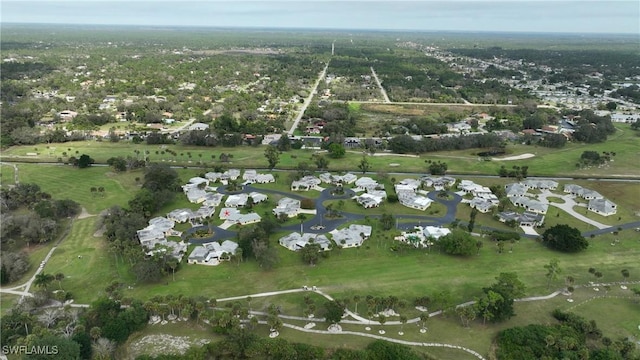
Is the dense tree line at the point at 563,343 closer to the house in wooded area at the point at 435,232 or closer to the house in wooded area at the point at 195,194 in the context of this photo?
the house in wooded area at the point at 435,232

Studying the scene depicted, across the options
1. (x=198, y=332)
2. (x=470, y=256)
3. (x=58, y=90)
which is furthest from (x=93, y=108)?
(x=470, y=256)

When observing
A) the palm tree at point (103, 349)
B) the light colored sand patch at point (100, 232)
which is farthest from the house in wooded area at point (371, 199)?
the palm tree at point (103, 349)

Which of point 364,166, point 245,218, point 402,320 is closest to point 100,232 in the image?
point 245,218

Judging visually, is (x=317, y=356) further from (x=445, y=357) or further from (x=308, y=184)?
(x=308, y=184)

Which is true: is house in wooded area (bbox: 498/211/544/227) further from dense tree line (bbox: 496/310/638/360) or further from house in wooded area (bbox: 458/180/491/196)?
dense tree line (bbox: 496/310/638/360)

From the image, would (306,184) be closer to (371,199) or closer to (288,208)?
(288,208)

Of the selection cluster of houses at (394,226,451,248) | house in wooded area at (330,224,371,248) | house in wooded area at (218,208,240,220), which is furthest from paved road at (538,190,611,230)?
house in wooded area at (218,208,240,220)

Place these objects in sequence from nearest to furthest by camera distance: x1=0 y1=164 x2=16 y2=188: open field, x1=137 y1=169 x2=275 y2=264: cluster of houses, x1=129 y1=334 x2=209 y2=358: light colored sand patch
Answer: x1=129 y1=334 x2=209 y2=358: light colored sand patch, x1=137 y1=169 x2=275 y2=264: cluster of houses, x1=0 y1=164 x2=16 y2=188: open field
